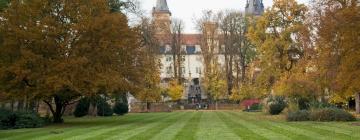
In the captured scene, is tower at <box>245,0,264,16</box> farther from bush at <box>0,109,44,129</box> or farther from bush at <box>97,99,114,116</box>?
bush at <box>0,109,44,129</box>

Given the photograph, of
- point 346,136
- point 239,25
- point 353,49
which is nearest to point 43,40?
point 353,49

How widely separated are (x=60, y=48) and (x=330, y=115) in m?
16.1

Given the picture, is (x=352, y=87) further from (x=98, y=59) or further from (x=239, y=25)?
(x=239, y=25)

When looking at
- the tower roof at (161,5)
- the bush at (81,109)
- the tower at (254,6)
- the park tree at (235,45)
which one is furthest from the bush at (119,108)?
the tower at (254,6)

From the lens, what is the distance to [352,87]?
2995cm

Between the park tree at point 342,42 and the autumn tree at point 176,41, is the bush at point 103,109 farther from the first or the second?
the autumn tree at point 176,41

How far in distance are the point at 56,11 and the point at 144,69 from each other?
7696mm

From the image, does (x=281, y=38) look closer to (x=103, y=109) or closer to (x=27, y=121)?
(x=103, y=109)

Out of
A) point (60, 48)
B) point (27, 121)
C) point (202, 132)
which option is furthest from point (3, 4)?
point (202, 132)

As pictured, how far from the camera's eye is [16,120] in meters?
33.3

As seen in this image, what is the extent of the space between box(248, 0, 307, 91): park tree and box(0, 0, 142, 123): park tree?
2639cm

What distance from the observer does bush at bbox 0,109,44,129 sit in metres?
33.1

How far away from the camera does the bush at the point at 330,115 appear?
34.8 m

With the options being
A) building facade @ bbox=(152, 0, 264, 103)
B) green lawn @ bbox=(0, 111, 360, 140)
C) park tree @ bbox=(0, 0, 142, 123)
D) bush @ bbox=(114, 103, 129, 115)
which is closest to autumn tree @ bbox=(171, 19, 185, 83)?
building facade @ bbox=(152, 0, 264, 103)
